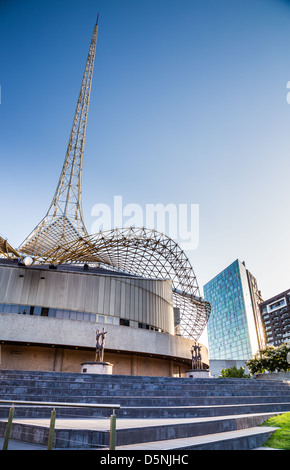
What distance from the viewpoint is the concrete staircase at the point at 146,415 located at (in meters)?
6.34

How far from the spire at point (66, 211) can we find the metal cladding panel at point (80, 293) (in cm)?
748

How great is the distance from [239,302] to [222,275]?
2148cm

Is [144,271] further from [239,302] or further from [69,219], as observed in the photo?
[239,302]

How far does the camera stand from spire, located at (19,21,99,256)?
42719mm

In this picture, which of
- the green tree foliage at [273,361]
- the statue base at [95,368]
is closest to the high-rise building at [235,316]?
the green tree foliage at [273,361]

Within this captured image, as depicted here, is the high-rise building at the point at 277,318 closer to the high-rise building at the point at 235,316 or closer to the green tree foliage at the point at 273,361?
the high-rise building at the point at 235,316

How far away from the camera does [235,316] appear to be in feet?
427

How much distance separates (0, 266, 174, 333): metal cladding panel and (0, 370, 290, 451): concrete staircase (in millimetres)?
18052

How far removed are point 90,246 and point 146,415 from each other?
2844 cm

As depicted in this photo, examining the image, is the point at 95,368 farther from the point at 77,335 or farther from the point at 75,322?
the point at 75,322

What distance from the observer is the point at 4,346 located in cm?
3206

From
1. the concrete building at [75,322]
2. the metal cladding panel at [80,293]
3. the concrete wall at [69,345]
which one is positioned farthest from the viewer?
the metal cladding panel at [80,293]

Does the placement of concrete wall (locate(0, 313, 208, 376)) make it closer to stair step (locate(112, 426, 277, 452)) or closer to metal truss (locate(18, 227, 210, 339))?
metal truss (locate(18, 227, 210, 339))

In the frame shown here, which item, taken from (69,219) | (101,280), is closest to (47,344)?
(101,280)
